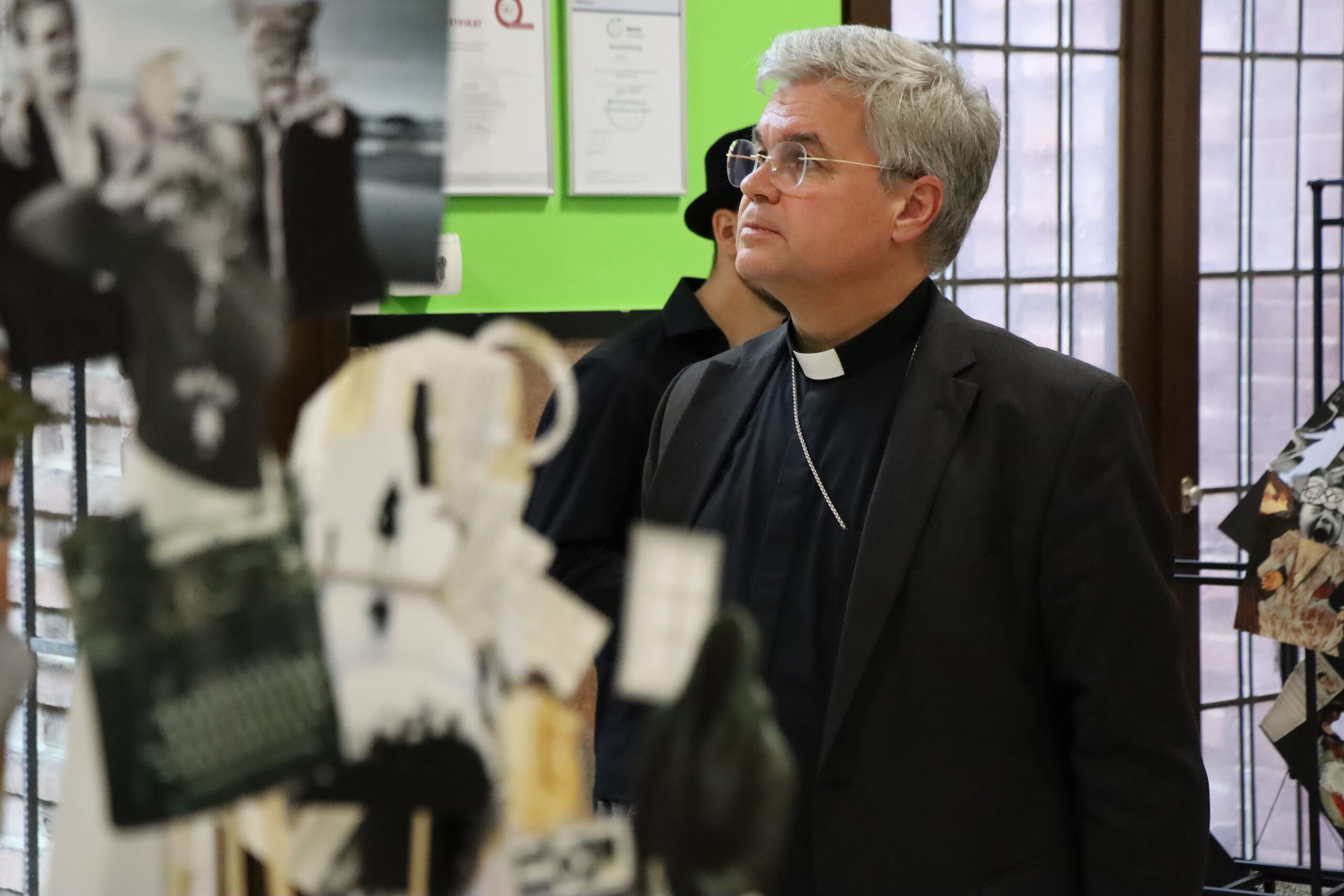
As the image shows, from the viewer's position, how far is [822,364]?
1097 millimetres

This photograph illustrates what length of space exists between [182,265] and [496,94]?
0.20 metres

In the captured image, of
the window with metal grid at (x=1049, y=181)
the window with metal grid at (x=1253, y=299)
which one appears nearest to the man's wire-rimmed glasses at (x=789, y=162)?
the window with metal grid at (x=1049, y=181)

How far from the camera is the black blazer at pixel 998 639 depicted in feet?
3.29

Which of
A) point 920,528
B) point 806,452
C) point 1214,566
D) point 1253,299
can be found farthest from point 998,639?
point 1253,299

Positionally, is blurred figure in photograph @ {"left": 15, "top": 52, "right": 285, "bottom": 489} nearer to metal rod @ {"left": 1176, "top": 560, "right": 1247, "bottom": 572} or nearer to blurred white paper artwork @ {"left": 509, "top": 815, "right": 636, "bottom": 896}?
blurred white paper artwork @ {"left": 509, "top": 815, "right": 636, "bottom": 896}

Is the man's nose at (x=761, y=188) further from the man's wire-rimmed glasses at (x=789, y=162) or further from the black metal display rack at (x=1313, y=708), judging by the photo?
the black metal display rack at (x=1313, y=708)

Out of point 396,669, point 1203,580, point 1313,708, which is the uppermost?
point 396,669

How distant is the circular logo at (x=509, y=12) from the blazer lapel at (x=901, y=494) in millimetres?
427

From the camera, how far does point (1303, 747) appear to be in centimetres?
272

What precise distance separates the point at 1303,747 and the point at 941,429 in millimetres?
1980

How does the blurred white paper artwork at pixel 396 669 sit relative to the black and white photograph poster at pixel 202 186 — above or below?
below

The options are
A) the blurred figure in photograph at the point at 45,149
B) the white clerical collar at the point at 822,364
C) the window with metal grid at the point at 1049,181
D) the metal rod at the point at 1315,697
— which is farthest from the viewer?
the window with metal grid at the point at 1049,181

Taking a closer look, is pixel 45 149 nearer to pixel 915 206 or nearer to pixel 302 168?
pixel 302 168

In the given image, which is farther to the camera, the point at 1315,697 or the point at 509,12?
the point at 1315,697
